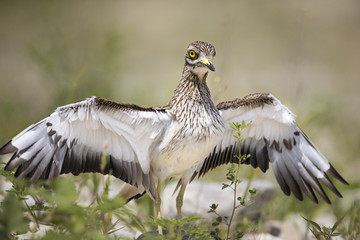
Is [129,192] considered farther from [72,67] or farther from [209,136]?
[72,67]

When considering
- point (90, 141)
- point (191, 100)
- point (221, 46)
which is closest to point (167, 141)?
point (191, 100)

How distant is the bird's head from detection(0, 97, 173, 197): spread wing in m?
0.50

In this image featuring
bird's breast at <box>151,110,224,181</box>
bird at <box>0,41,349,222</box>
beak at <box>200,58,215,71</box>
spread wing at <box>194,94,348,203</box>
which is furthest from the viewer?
spread wing at <box>194,94,348,203</box>

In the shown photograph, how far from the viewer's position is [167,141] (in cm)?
404

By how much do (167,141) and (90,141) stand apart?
0.61 meters

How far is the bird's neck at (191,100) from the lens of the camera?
13.6 feet

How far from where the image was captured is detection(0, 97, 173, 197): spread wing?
373cm

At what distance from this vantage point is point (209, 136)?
4.06 m

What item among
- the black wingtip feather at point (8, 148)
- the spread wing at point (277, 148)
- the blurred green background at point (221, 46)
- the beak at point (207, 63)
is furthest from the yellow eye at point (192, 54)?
the blurred green background at point (221, 46)

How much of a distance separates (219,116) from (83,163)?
1.19 m

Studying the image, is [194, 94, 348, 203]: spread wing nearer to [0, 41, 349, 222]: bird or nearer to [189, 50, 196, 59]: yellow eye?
[0, 41, 349, 222]: bird

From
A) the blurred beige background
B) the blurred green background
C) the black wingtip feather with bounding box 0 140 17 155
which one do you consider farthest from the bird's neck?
the blurred green background

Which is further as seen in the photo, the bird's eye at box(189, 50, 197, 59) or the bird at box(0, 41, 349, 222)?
the bird's eye at box(189, 50, 197, 59)

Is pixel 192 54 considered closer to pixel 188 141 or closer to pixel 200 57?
pixel 200 57
